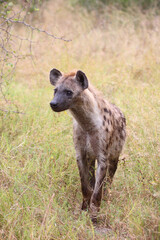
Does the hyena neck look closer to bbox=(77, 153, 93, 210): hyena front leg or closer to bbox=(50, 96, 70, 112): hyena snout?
bbox=(50, 96, 70, 112): hyena snout

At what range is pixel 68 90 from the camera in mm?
3283

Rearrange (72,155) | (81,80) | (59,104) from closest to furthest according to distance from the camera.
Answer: (59,104) < (81,80) < (72,155)

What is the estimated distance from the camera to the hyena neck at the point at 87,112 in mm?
3354

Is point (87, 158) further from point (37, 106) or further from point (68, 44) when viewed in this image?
point (68, 44)

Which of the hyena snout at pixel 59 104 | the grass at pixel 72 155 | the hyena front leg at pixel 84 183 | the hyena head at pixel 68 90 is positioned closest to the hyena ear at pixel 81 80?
the hyena head at pixel 68 90

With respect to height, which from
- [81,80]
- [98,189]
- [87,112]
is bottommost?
[98,189]

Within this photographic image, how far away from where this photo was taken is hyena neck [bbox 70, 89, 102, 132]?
132 inches

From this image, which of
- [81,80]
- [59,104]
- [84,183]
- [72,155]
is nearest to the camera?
[59,104]

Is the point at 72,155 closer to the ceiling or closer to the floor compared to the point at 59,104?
closer to the floor

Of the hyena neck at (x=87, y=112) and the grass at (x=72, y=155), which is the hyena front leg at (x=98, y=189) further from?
the hyena neck at (x=87, y=112)

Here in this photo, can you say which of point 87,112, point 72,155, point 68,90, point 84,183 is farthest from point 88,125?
point 72,155

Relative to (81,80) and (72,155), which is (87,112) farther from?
(72,155)

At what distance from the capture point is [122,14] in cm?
925

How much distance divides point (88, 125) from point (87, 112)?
4.8 inches
